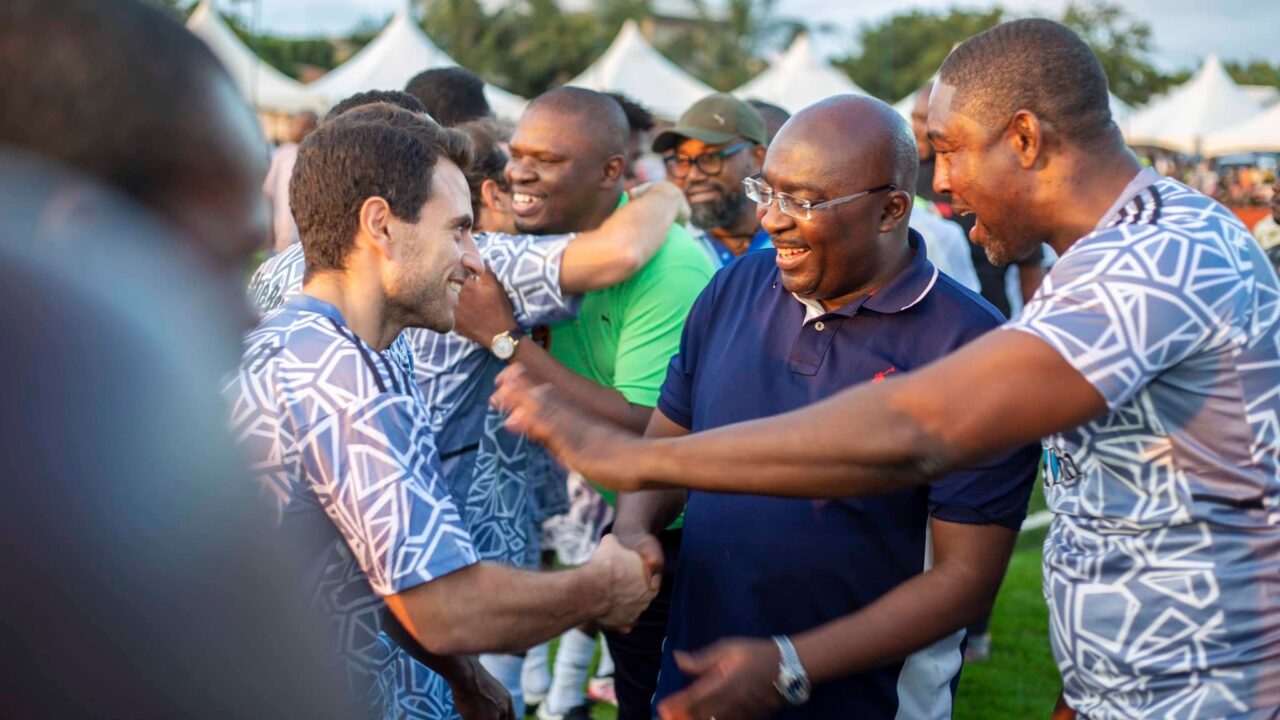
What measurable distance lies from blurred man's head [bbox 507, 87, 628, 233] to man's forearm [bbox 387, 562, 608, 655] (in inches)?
88.1

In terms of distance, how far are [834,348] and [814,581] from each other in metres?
0.60

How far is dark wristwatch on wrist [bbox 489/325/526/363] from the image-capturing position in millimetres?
3908

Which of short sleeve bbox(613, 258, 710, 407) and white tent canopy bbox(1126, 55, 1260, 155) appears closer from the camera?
short sleeve bbox(613, 258, 710, 407)

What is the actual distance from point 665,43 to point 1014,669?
68748mm

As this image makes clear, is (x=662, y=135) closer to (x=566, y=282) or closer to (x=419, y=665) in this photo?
(x=566, y=282)

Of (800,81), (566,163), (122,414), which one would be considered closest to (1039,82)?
(122,414)

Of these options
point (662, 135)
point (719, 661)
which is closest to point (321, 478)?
point (719, 661)

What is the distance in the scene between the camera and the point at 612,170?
4.58 metres

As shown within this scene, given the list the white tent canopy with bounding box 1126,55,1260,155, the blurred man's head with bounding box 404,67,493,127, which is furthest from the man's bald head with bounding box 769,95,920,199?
the white tent canopy with bounding box 1126,55,1260,155

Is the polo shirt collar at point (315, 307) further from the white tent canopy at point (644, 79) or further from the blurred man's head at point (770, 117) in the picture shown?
the white tent canopy at point (644, 79)

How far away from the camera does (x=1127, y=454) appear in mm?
2268

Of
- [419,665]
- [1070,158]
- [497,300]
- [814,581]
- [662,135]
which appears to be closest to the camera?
[1070,158]

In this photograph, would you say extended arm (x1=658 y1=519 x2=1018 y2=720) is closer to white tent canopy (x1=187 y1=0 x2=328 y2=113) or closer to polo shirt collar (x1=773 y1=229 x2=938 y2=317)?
polo shirt collar (x1=773 y1=229 x2=938 y2=317)

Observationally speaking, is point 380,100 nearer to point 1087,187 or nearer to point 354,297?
point 354,297
